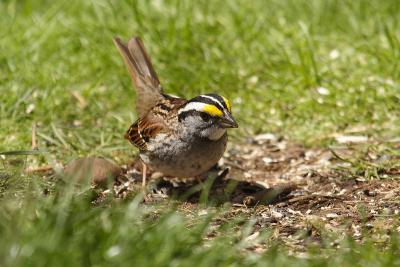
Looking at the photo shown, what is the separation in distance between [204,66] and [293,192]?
1.92 meters

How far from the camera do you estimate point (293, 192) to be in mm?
5633

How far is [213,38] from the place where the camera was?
7.49m

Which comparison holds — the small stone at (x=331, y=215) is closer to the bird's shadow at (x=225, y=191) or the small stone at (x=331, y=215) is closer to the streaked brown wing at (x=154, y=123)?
the bird's shadow at (x=225, y=191)

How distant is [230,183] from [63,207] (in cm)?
222

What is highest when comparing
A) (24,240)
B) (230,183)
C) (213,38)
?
(213,38)

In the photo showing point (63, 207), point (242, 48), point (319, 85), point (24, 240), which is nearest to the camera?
point (24, 240)

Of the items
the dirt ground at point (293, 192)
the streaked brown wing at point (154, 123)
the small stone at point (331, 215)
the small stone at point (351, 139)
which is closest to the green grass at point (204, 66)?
the small stone at point (351, 139)

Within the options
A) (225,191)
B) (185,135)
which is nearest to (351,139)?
(225,191)

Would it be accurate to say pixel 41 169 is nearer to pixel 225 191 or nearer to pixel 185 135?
pixel 185 135

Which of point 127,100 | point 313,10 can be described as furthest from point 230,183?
point 313,10

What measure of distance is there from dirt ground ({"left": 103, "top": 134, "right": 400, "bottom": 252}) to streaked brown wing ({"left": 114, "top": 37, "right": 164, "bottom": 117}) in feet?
1.54

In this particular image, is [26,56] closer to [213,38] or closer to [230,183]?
[213,38]

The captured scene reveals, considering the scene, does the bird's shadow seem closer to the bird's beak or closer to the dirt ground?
the dirt ground

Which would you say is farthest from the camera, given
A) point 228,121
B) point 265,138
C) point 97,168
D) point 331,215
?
point 265,138
